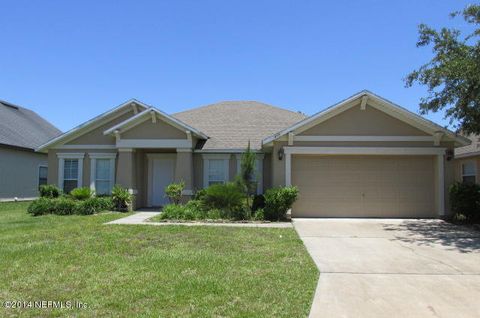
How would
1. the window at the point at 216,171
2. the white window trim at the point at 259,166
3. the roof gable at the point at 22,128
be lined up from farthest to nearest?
the roof gable at the point at 22,128 → the window at the point at 216,171 → the white window trim at the point at 259,166

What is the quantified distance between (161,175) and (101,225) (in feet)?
22.8

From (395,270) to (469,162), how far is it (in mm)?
16131

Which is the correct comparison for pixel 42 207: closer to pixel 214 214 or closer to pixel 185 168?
pixel 185 168

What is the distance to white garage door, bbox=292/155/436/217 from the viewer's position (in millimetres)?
15742

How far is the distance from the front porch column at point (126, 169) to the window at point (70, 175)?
2666 mm

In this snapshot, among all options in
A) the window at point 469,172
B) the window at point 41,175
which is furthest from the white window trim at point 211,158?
the window at point 41,175

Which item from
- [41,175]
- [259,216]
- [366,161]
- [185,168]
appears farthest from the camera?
[41,175]

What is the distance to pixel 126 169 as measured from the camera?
59.3 feet

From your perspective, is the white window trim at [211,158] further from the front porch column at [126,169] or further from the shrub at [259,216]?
the shrub at [259,216]

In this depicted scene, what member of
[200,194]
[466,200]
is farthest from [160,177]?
[466,200]

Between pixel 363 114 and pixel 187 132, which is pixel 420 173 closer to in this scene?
pixel 363 114

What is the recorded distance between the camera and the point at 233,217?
49.2ft

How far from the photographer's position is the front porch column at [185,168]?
58.6 feet

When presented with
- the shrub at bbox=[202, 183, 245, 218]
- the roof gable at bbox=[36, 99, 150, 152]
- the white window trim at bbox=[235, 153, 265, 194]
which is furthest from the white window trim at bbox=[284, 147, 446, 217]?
the roof gable at bbox=[36, 99, 150, 152]
